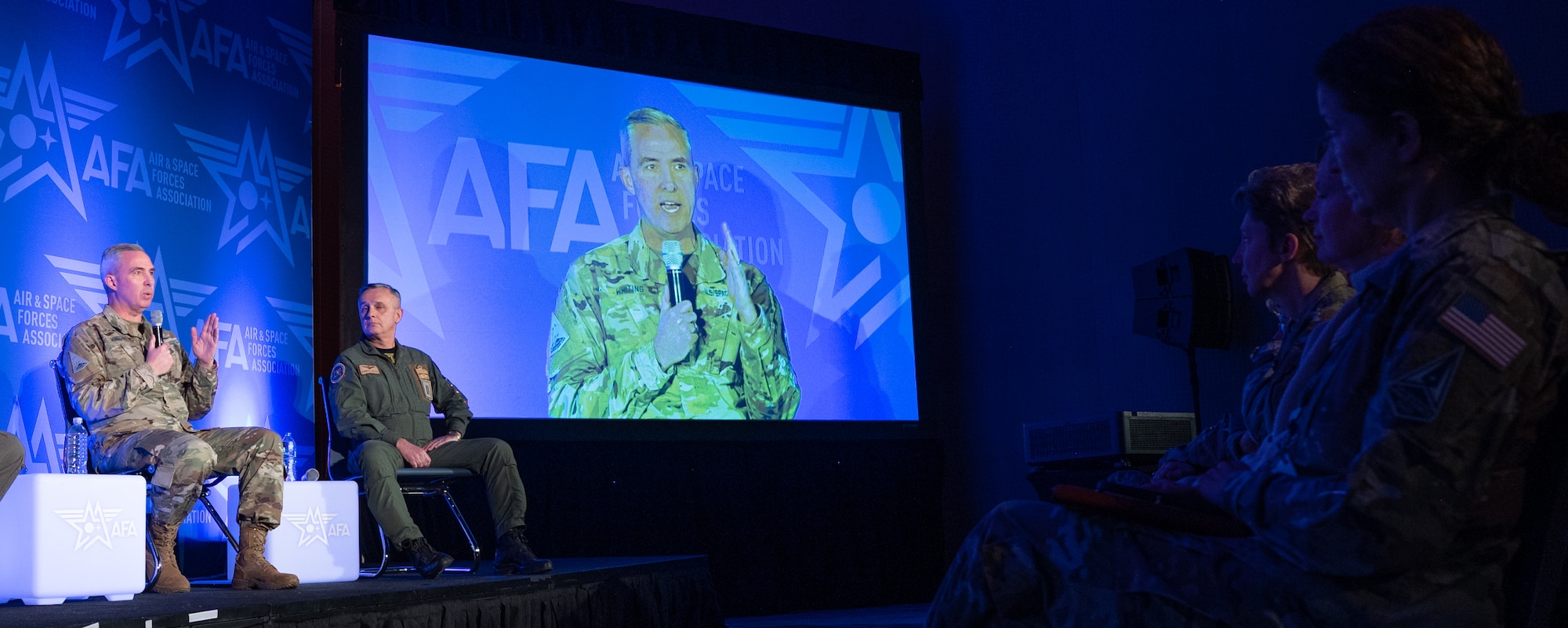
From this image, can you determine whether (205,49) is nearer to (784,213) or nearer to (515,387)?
(515,387)

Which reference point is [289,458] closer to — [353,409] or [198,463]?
[353,409]

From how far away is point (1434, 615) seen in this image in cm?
99

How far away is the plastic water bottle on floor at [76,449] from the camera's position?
11.3 feet

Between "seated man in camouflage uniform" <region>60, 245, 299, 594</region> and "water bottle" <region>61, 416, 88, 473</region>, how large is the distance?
0.14 feet

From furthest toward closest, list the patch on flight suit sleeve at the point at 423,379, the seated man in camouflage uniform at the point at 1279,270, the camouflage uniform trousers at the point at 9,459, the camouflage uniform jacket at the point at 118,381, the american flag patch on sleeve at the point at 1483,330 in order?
the patch on flight suit sleeve at the point at 423,379 < the camouflage uniform jacket at the point at 118,381 < the camouflage uniform trousers at the point at 9,459 < the seated man in camouflage uniform at the point at 1279,270 < the american flag patch on sleeve at the point at 1483,330

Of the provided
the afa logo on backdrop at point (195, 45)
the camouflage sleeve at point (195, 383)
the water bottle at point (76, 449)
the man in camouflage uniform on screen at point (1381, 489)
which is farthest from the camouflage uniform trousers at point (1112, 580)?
the afa logo on backdrop at point (195, 45)

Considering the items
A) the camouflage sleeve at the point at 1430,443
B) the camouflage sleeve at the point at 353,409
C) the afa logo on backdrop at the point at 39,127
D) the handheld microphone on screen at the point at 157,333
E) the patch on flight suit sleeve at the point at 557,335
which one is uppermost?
the afa logo on backdrop at the point at 39,127

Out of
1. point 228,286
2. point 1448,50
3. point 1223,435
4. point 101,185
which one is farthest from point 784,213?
point 1448,50

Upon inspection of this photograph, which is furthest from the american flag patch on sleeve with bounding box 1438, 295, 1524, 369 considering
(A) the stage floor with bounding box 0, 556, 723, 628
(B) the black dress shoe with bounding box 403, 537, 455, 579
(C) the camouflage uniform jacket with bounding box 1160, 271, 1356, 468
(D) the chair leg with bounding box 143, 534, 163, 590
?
(D) the chair leg with bounding box 143, 534, 163, 590

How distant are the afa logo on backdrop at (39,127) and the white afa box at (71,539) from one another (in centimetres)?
142

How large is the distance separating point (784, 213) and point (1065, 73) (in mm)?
1591

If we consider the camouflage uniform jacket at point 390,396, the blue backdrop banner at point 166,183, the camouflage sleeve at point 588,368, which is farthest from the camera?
the camouflage sleeve at point 588,368

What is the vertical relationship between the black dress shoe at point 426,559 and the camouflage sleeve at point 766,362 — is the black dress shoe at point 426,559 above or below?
below

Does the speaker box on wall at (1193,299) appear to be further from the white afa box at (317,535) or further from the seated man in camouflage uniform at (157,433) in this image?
the seated man in camouflage uniform at (157,433)
